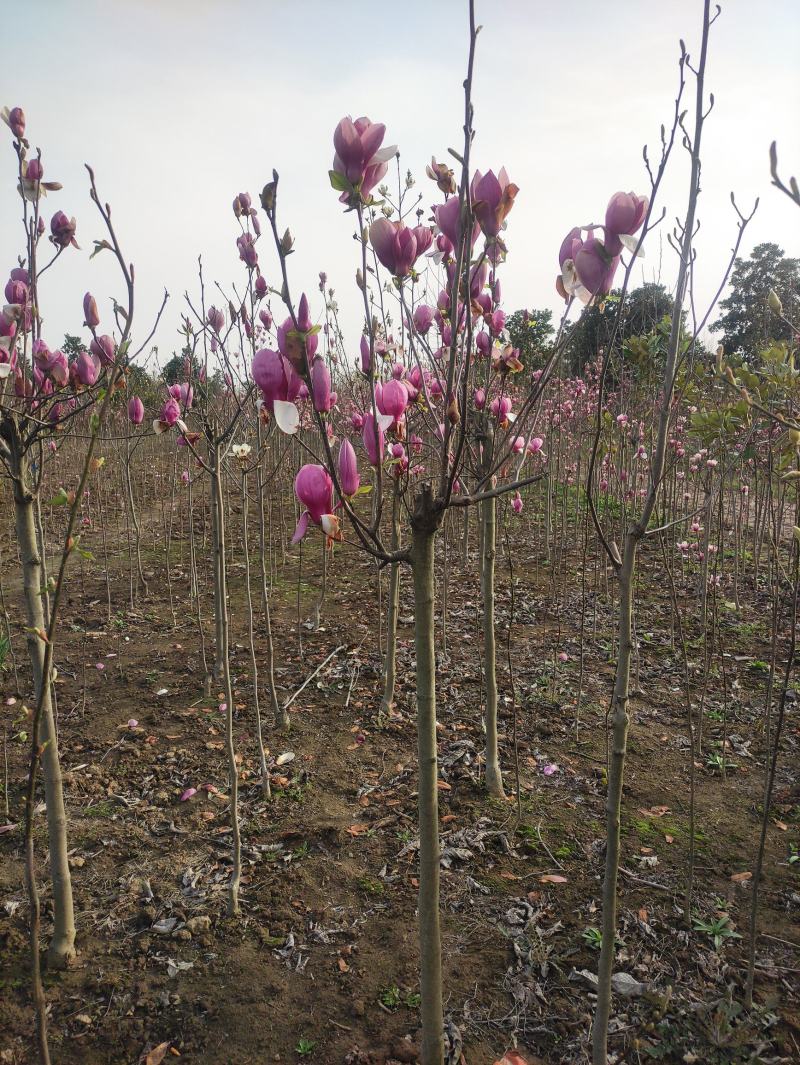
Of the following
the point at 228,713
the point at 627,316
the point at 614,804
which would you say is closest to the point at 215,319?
the point at 228,713

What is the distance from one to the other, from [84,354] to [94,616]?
368 cm

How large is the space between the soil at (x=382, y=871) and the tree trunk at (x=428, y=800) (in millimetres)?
437

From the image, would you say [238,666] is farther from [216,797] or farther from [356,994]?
[356,994]

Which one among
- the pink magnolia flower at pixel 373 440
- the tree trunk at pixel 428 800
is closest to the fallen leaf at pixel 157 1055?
the tree trunk at pixel 428 800

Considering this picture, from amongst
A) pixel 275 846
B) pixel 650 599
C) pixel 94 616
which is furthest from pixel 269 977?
pixel 650 599

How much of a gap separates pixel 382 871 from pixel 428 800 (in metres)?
1.26

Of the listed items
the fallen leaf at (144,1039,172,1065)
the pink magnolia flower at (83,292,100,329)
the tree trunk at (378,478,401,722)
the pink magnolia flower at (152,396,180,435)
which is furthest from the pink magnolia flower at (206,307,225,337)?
the fallen leaf at (144,1039,172,1065)

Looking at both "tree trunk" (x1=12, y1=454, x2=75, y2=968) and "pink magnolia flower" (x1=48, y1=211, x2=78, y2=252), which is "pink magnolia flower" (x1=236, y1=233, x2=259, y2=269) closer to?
"pink magnolia flower" (x1=48, y1=211, x2=78, y2=252)

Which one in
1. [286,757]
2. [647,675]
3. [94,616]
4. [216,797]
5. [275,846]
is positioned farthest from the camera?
[94,616]

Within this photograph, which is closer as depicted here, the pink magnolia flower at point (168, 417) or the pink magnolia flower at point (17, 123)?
the pink magnolia flower at point (17, 123)

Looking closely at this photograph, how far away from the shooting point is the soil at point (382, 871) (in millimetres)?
1718

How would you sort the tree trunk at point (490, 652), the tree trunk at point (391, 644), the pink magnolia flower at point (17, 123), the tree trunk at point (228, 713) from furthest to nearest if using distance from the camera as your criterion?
the tree trunk at point (391, 644) < the tree trunk at point (490, 652) < the tree trunk at point (228, 713) < the pink magnolia flower at point (17, 123)

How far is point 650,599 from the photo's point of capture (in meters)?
5.29

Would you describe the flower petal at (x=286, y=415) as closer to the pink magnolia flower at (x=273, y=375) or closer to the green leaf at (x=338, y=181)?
the pink magnolia flower at (x=273, y=375)
